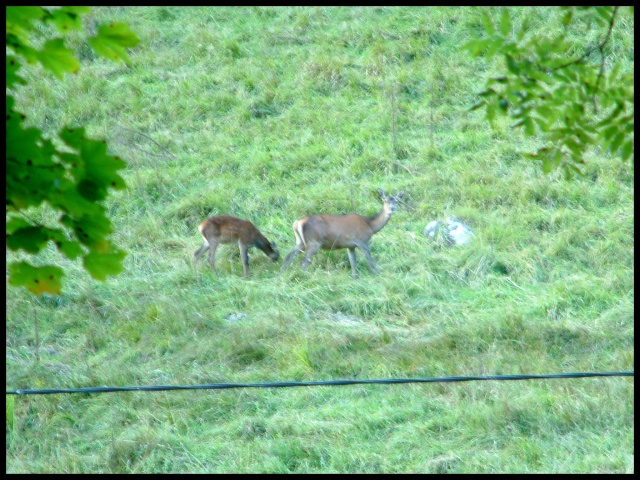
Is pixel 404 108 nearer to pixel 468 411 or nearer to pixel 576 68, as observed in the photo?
pixel 468 411

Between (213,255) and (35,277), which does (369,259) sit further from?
(35,277)

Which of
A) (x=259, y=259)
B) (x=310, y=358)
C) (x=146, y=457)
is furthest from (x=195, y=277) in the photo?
(x=146, y=457)

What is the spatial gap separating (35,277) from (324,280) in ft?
26.7

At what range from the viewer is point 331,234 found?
11.9 m

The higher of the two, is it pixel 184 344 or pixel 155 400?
pixel 184 344

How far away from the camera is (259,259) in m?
12.5

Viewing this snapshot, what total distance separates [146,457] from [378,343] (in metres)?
2.75

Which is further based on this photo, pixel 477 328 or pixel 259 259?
pixel 259 259

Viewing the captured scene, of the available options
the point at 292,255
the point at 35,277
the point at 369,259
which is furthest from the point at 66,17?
the point at 292,255

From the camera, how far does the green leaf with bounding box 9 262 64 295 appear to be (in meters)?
2.64

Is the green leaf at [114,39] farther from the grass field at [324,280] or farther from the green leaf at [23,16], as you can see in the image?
the grass field at [324,280]

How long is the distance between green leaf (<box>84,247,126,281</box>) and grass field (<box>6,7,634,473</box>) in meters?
1.92

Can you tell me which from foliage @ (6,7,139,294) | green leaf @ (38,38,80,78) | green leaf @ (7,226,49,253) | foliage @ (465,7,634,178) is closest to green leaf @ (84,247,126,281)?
foliage @ (6,7,139,294)

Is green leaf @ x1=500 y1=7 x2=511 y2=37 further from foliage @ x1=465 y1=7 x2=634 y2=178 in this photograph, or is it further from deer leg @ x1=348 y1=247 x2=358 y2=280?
deer leg @ x1=348 y1=247 x2=358 y2=280
